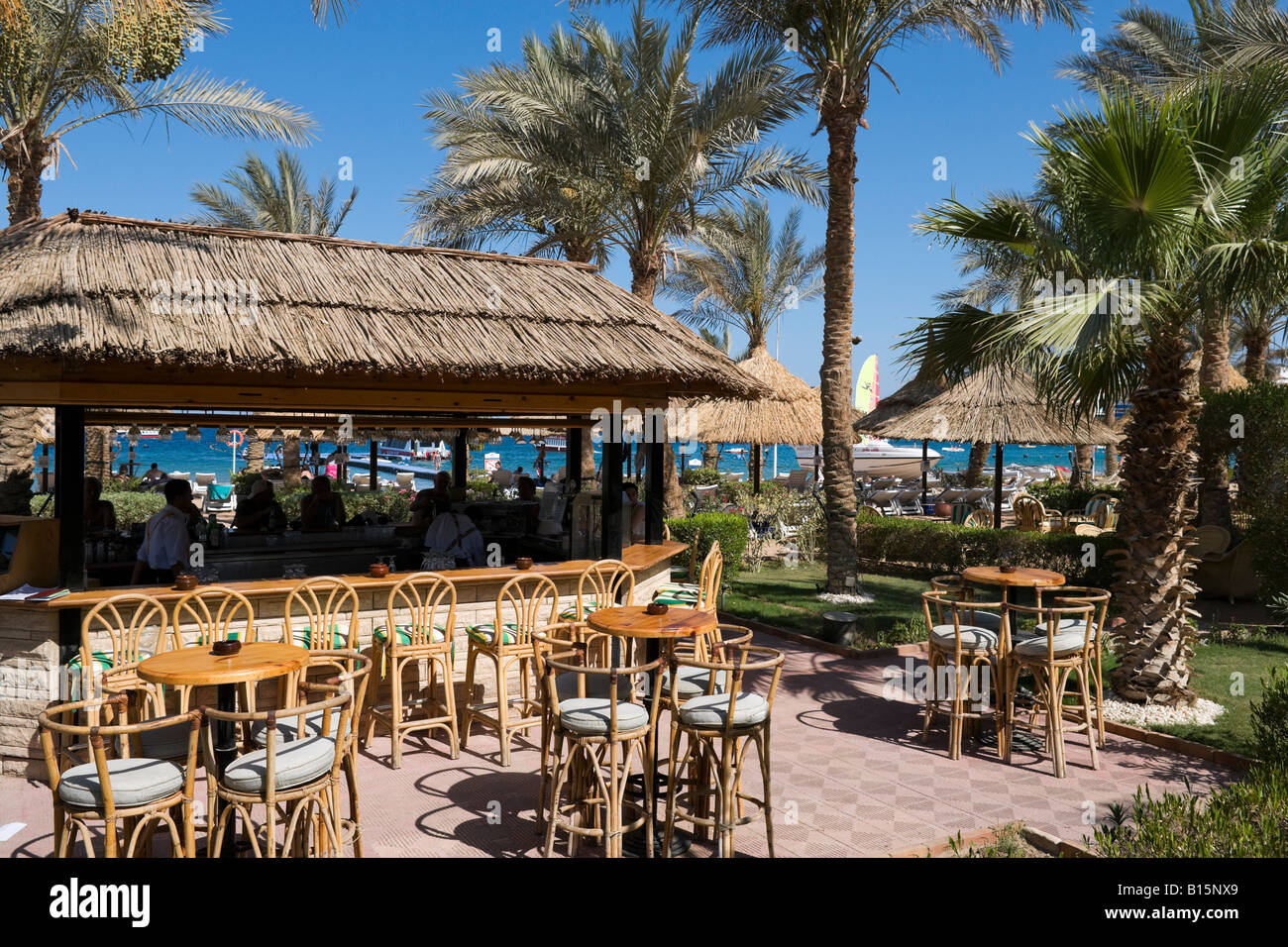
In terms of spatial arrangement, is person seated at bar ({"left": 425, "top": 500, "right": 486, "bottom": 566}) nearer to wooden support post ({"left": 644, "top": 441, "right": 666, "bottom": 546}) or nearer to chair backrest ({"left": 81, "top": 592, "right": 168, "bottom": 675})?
wooden support post ({"left": 644, "top": 441, "right": 666, "bottom": 546})

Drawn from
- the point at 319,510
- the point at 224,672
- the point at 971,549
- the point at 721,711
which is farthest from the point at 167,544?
the point at 971,549

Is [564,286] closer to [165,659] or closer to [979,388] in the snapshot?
[165,659]

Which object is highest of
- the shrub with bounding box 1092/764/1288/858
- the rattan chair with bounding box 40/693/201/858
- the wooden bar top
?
the wooden bar top

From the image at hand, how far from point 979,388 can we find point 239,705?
14.8 meters

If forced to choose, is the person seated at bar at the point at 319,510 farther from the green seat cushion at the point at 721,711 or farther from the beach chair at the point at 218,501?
the beach chair at the point at 218,501

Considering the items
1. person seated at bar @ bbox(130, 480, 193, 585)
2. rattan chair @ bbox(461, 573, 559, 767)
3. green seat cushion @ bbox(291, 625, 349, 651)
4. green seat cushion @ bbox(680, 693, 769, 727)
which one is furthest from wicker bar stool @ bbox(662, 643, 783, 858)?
person seated at bar @ bbox(130, 480, 193, 585)

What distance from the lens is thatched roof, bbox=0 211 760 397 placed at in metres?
6.83

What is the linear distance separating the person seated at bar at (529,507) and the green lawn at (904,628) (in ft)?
9.12

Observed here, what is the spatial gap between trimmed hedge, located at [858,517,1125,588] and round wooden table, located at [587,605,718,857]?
8.86 meters

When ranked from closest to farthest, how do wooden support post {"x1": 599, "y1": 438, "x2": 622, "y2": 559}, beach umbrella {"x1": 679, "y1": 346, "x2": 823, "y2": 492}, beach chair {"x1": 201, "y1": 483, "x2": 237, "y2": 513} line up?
wooden support post {"x1": 599, "y1": 438, "x2": 622, "y2": 559}, beach umbrella {"x1": 679, "y1": 346, "x2": 823, "y2": 492}, beach chair {"x1": 201, "y1": 483, "x2": 237, "y2": 513}

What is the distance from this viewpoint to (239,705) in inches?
246

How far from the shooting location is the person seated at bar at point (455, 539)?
8.98m

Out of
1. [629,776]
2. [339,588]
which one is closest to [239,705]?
[339,588]
